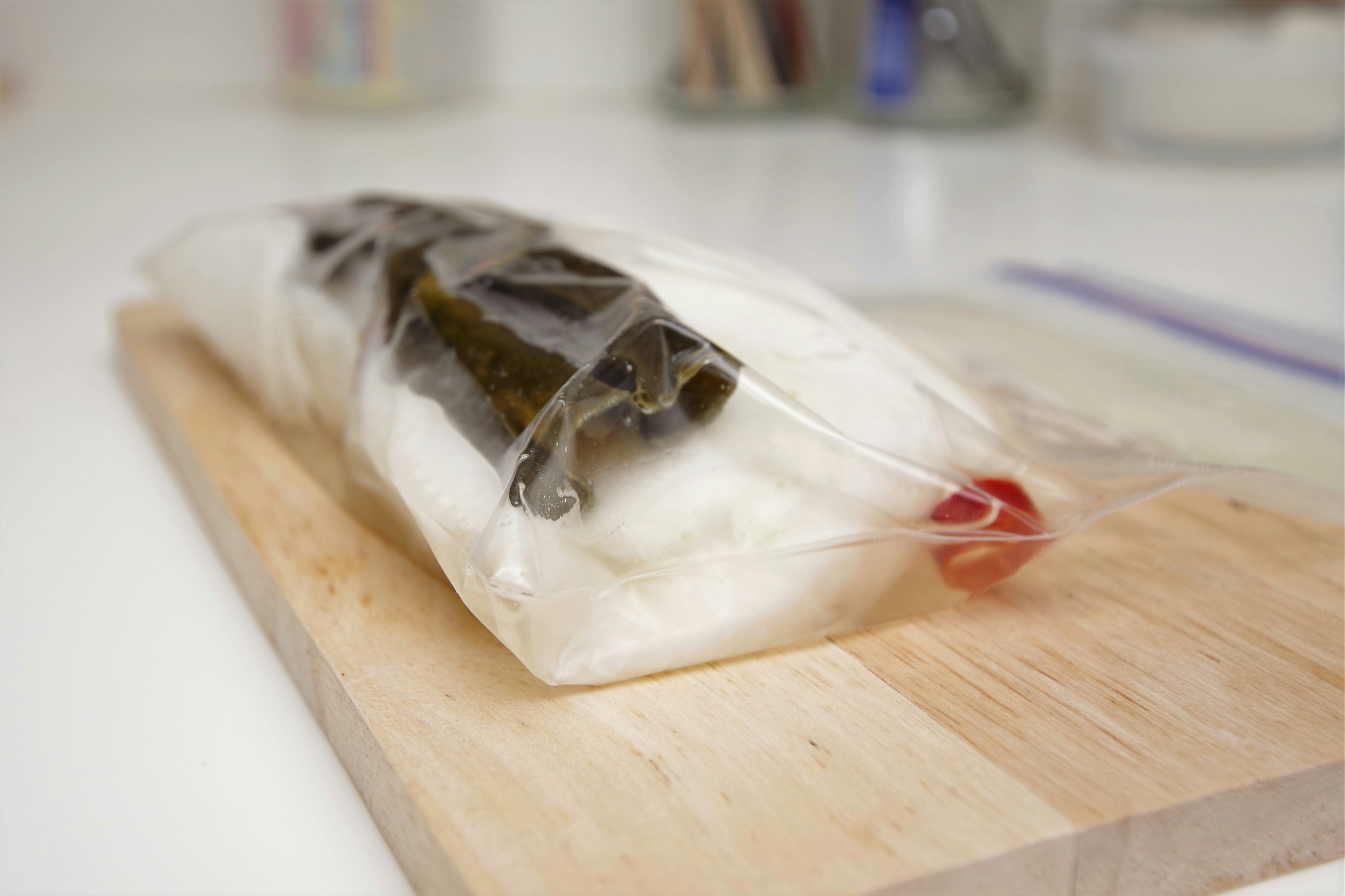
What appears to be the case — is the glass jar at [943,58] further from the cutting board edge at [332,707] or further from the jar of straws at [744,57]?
the cutting board edge at [332,707]

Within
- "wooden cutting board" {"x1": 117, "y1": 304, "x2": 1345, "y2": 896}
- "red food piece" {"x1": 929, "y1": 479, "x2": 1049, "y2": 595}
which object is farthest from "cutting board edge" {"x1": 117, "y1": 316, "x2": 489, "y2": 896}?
"red food piece" {"x1": 929, "y1": 479, "x2": 1049, "y2": 595}

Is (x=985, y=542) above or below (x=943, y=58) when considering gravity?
below

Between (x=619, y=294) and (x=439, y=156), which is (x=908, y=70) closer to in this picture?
(x=439, y=156)

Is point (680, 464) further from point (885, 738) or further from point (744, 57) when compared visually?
point (744, 57)

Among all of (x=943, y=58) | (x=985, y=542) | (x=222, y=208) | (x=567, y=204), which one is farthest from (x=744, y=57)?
(x=985, y=542)

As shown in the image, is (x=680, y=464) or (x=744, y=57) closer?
(x=680, y=464)

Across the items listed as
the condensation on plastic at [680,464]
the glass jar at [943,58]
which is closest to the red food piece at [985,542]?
the condensation on plastic at [680,464]

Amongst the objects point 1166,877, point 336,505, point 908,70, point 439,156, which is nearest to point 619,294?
point 336,505

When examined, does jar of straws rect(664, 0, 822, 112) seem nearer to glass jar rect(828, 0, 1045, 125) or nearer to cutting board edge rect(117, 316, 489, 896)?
glass jar rect(828, 0, 1045, 125)
